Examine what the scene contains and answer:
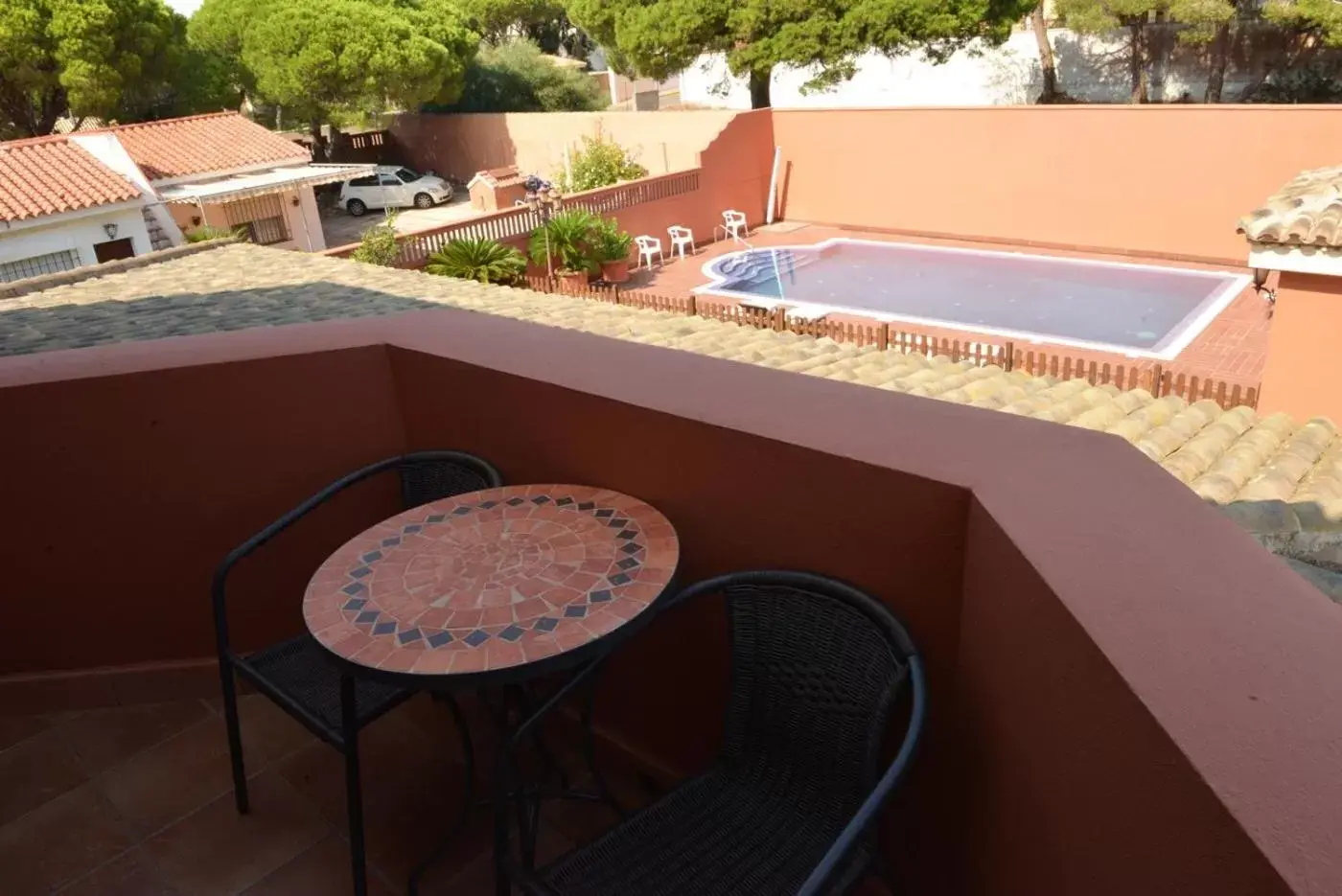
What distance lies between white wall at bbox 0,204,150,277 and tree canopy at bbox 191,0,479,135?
10.2m

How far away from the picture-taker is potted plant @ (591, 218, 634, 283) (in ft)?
56.1

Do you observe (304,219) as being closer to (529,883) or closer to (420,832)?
(420,832)

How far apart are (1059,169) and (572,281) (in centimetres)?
920

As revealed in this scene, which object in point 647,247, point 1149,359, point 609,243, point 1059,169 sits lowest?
point 1149,359

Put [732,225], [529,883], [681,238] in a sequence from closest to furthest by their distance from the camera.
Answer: [529,883] < [681,238] < [732,225]

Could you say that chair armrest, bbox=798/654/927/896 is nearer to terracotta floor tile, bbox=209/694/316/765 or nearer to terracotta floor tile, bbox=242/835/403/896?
terracotta floor tile, bbox=242/835/403/896

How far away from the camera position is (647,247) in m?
19.2

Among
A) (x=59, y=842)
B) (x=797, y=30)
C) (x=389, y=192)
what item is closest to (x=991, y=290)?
(x=797, y=30)

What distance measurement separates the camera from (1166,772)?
1219 millimetres

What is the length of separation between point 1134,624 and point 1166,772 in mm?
262

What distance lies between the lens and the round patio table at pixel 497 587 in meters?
2.15

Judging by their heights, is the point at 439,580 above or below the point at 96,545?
above

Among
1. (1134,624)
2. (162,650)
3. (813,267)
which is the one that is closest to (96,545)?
(162,650)

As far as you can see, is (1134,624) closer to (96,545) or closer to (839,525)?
(839,525)
